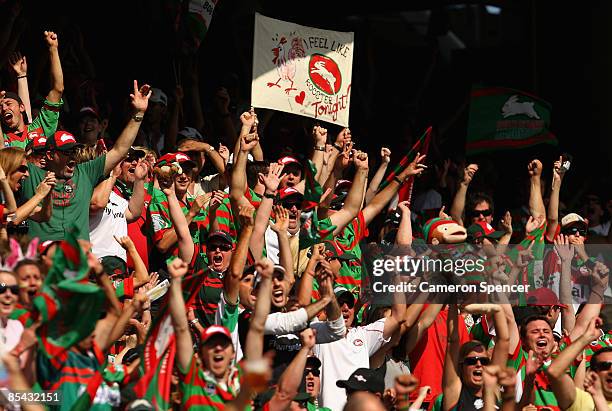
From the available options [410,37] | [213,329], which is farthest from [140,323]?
[410,37]

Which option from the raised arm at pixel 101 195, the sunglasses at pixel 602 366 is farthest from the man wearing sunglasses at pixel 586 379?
the raised arm at pixel 101 195

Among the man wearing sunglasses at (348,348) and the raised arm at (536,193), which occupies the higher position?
the raised arm at (536,193)

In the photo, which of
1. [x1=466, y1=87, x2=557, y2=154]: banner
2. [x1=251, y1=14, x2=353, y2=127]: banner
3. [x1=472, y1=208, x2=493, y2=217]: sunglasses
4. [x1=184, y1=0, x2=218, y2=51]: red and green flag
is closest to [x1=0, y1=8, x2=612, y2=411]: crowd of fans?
[x1=472, y1=208, x2=493, y2=217]: sunglasses

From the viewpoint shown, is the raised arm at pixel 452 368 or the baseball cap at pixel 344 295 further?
the baseball cap at pixel 344 295

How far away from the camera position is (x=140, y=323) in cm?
812

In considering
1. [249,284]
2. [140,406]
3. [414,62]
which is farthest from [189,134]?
[414,62]

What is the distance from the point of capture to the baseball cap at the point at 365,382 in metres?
7.90

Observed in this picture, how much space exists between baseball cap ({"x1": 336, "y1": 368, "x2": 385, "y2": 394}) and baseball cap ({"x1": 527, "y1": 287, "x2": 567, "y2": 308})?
7.38ft

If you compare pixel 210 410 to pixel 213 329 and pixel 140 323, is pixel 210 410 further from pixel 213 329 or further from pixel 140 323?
pixel 140 323

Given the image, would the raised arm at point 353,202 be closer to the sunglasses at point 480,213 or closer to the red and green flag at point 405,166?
the red and green flag at point 405,166

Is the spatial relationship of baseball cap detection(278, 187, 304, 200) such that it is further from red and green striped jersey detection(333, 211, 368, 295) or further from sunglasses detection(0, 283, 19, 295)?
sunglasses detection(0, 283, 19, 295)

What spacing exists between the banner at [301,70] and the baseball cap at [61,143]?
82.5 inches

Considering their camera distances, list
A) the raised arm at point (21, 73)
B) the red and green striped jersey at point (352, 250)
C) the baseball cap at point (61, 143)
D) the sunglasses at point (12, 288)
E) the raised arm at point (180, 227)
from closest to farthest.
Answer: the sunglasses at point (12, 288) → the baseball cap at point (61, 143) → the raised arm at point (180, 227) → the red and green striped jersey at point (352, 250) → the raised arm at point (21, 73)

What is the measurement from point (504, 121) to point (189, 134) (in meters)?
4.12
